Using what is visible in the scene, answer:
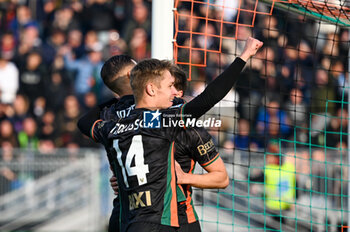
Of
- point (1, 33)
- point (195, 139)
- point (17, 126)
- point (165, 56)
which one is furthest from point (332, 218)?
point (1, 33)

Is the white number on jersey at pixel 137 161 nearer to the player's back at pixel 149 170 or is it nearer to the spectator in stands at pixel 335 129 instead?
the player's back at pixel 149 170

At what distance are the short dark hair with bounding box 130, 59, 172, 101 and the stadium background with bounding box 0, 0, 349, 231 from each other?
3.09 m

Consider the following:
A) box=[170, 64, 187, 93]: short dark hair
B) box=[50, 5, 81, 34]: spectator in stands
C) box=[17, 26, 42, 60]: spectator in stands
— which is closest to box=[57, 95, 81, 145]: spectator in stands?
box=[17, 26, 42, 60]: spectator in stands

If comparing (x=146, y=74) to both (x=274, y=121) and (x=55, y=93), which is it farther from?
(x=55, y=93)

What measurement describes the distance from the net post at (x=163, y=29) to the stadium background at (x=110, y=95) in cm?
209

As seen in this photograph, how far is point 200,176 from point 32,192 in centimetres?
670

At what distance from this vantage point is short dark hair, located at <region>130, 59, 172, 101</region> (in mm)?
3258

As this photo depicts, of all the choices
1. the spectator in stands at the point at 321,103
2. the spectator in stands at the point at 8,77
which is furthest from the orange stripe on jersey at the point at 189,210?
the spectator in stands at the point at 8,77

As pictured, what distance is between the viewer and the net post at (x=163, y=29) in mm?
4262

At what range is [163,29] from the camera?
14.0 ft

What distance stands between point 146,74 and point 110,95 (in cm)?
715

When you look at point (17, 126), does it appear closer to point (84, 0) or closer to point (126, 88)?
point (84, 0)

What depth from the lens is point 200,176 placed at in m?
3.29

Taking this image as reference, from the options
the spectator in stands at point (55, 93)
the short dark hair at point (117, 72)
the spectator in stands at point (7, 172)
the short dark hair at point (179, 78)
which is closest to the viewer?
the short dark hair at point (179, 78)
